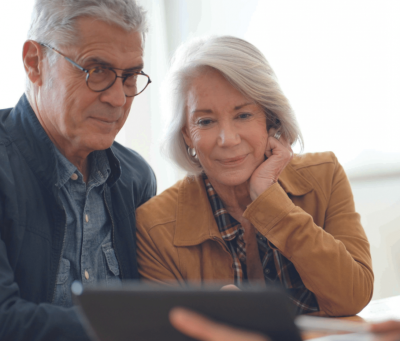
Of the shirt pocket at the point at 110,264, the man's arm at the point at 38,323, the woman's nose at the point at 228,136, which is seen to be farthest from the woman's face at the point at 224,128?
the man's arm at the point at 38,323

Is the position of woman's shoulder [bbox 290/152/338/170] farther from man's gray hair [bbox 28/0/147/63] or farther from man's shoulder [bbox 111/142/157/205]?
man's gray hair [bbox 28/0/147/63]

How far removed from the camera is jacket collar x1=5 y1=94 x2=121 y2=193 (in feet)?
4.39

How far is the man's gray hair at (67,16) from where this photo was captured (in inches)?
53.1

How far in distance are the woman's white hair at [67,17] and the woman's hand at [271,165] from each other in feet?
2.23

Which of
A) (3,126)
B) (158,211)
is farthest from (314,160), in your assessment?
(3,126)

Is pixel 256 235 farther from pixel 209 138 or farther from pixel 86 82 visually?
pixel 86 82

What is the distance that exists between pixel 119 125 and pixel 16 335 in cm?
77

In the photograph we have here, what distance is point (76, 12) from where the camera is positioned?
1.34 meters

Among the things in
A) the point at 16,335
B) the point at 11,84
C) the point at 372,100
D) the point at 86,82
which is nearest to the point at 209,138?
the point at 86,82

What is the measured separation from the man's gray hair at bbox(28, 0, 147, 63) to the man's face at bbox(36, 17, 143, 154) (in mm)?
19

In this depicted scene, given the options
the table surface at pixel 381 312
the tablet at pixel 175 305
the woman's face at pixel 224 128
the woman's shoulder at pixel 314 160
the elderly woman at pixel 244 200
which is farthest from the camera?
the woman's shoulder at pixel 314 160

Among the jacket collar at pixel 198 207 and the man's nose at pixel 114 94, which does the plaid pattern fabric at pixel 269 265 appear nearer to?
the jacket collar at pixel 198 207

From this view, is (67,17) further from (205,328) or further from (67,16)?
(205,328)

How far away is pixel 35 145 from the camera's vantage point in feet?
4.48
